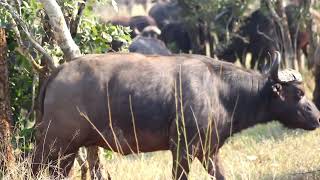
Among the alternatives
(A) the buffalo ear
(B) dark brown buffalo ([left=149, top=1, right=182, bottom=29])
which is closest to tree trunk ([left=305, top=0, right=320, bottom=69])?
(A) the buffalo ear

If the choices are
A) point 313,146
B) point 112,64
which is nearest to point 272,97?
point 112,64

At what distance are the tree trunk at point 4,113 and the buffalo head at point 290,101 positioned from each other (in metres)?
2.50

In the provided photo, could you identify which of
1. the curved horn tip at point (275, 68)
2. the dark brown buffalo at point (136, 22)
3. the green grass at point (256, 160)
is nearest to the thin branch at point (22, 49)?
the green grass at point (256, 160)

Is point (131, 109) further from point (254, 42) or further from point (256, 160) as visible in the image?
point (254, 42)

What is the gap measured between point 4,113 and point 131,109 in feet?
4.02

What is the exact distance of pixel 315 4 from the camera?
14148 mm

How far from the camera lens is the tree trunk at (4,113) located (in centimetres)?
638

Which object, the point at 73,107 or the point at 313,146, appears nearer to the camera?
the point at 73,107

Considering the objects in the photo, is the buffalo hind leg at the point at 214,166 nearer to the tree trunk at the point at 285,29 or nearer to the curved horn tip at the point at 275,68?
the curved horn tip at the point at 275,68

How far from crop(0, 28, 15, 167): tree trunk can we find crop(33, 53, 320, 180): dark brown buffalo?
27 centimetres

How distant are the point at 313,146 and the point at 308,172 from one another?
6.68ft

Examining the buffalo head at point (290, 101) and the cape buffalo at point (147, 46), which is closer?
the buffalo head at point (290, 101)

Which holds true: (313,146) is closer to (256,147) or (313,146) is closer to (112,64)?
(256,147)

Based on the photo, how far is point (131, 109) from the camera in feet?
20.2
